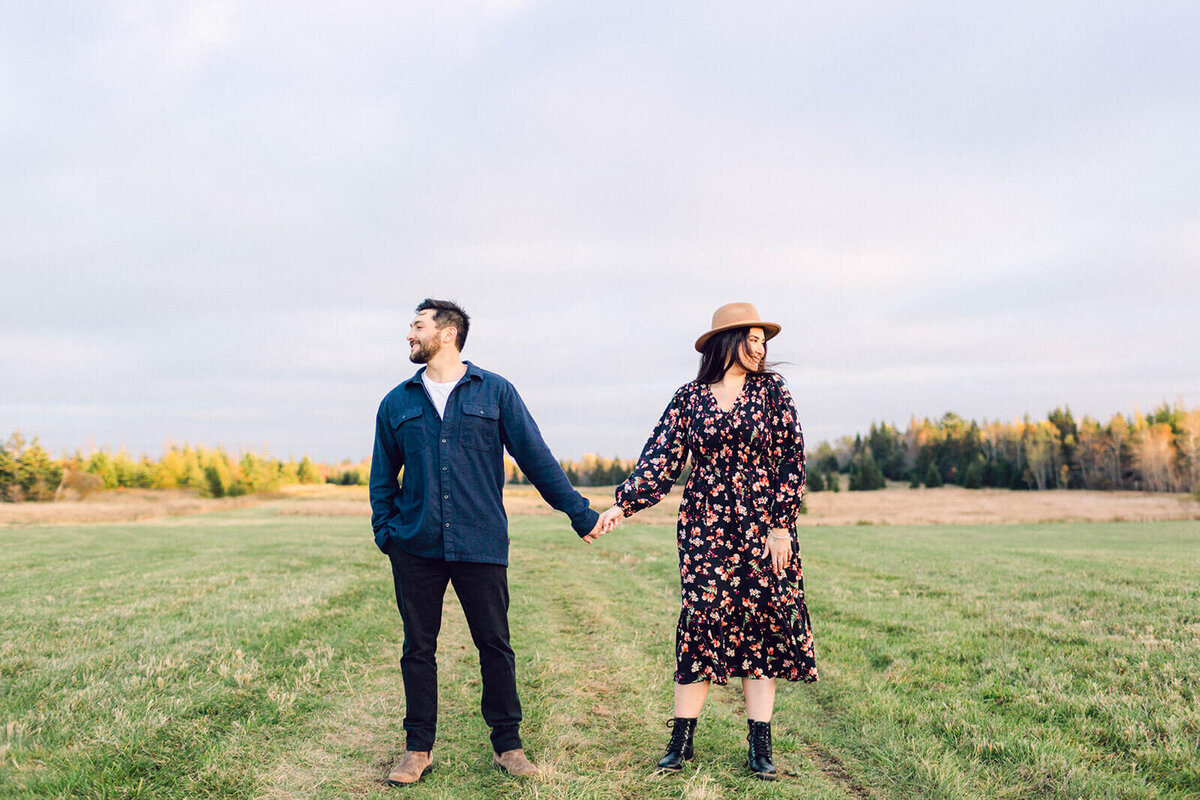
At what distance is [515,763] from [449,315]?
9.19 ft

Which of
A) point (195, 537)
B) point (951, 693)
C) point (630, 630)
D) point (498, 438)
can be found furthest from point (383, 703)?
point (195, 537)

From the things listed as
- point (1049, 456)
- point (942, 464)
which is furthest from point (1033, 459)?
point (942, 464)

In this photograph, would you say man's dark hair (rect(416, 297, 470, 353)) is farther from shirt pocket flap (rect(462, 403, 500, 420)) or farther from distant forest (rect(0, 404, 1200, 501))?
distant forest (rect(0, 404, 1200, 501))

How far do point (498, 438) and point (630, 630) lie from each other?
4982 millimetres

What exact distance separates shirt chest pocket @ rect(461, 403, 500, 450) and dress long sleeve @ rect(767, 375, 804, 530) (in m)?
1.75

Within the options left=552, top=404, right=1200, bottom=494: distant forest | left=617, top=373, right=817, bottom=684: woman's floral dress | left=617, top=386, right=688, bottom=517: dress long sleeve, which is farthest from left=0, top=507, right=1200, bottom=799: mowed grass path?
left=552, top=404, right=1200, bottom=494: distant forest

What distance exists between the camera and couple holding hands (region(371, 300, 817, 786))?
14.1ft

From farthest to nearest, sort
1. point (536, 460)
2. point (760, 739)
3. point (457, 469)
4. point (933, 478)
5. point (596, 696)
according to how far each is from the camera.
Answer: point (933, 478)
point (596, 696)
point (536, 460)
point (457, 469)
point (760, 739)

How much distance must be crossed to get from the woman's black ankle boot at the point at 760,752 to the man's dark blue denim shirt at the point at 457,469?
63.4 inches

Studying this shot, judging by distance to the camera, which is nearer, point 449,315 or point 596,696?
point 449,315

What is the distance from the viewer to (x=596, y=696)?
577 centimetres

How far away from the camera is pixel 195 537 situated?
24500 millimetres

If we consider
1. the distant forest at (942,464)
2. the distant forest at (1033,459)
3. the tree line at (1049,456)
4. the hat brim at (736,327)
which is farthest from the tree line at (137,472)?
the hat brim at (736,327)

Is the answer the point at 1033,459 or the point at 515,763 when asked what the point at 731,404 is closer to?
the point at 515,763
